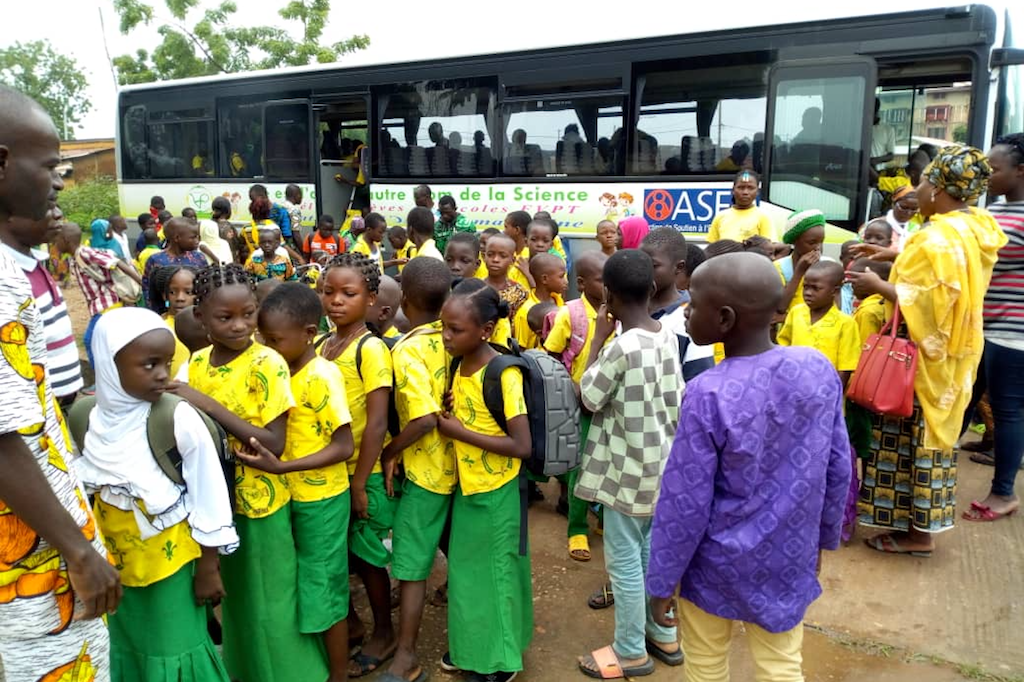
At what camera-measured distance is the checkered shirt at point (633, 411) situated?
104 inches

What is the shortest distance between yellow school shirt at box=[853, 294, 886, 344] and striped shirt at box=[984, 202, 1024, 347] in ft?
2.16

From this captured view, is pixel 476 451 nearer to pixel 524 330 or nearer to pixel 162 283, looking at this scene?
pixel 524 330

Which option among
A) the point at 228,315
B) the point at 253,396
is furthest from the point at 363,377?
the point at 228,315

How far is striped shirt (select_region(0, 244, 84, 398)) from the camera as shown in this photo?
2053 millimetres

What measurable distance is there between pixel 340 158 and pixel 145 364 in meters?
9.01

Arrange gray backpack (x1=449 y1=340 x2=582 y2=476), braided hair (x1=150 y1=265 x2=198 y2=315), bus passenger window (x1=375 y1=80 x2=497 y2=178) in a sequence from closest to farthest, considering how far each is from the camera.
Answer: gray backpack (x1=449 y1=340 x2=582 y2=476), braided hair (x1=150 y1=265 x2=198 y2=315), bus passenger window (x1=375 y1=80 x2=497 y2=178)

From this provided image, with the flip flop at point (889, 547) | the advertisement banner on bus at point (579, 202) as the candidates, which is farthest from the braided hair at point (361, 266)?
the advertisement banner on bus at point (579, 202)

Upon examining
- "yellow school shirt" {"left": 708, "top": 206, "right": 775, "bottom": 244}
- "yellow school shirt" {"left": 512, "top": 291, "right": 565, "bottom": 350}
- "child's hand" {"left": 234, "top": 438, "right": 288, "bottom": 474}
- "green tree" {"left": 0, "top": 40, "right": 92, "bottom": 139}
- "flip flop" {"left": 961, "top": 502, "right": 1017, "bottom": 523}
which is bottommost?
"flip flop" {"left": 961, "top": 502, "right": 1017, "bottom": 523}

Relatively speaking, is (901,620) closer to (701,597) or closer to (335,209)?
(701,597)

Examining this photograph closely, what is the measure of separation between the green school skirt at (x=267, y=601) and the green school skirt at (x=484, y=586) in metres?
0.54

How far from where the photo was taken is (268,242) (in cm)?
662

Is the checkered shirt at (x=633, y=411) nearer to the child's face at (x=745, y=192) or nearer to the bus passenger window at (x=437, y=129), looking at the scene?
the child's face at (x=745, y=192)

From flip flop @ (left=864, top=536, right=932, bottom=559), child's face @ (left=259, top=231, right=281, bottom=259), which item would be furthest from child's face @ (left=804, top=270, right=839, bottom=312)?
child's face @ (left=259, top=231, right=281, bottom=259)

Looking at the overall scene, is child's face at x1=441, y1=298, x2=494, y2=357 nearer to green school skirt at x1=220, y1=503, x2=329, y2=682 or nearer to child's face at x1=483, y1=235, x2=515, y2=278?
green school skirt at x1=220, y1=503, x2=329, y2=682
